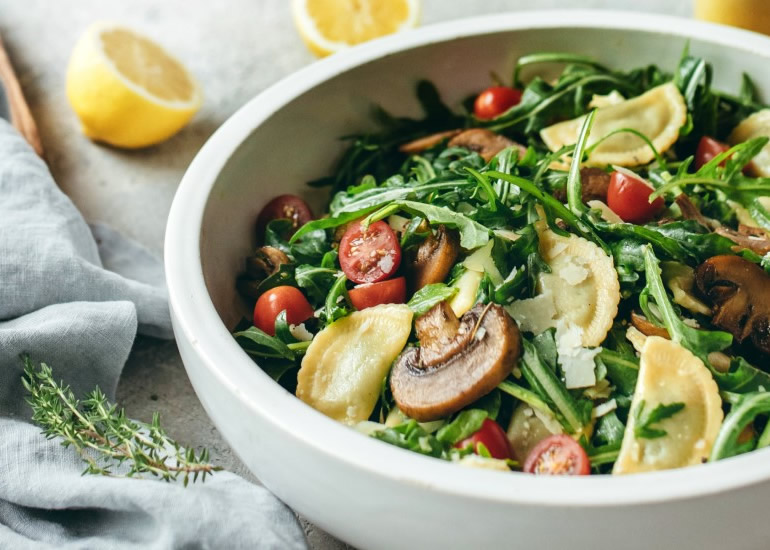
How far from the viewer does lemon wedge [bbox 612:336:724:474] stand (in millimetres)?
1826

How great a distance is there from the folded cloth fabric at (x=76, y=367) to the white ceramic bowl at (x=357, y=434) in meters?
0.14

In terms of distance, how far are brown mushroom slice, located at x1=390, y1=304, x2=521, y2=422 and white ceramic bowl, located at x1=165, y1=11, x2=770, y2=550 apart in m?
0.27

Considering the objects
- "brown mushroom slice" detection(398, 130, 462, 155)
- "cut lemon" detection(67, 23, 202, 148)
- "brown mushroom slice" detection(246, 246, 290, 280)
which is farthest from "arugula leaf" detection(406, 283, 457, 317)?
"cut lemon" detection(67, 23, 202, 148)

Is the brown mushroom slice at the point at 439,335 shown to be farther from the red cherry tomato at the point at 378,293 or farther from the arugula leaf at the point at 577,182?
the arugula leaf at the point at 577,182

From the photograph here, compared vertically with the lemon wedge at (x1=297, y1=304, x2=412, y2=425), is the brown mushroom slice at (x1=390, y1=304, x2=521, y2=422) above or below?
above

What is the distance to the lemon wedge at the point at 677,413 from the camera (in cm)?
183

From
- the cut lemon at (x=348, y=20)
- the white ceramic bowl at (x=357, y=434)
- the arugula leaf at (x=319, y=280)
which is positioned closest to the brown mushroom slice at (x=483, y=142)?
the white ceramic bowl at (x=357, y=434)

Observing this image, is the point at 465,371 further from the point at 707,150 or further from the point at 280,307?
the point at 707,150

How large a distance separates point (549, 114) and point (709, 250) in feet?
2.98

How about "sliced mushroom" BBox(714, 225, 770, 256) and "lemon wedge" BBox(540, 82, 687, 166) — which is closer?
"sliced mushroom" BBox(714, 225, 770, 256)

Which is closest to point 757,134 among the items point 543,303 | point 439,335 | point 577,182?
point 577,182

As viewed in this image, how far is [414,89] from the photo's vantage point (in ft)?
10.2

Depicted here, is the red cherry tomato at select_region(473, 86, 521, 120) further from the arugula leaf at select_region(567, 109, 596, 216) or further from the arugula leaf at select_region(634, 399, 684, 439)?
the arugula leaf at select_region(634, 399, 684, 439)

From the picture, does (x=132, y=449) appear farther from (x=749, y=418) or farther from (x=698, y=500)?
(x=749, y=418)
